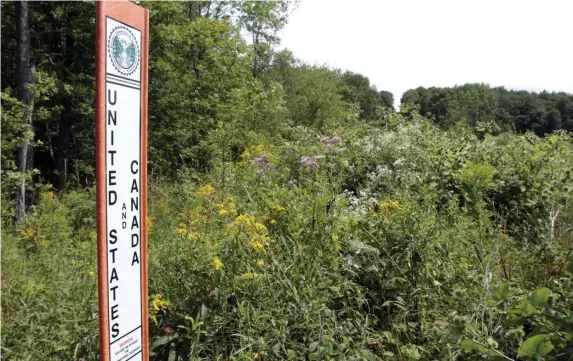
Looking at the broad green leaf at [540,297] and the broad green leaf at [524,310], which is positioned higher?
the broad green leaf at [540,297]

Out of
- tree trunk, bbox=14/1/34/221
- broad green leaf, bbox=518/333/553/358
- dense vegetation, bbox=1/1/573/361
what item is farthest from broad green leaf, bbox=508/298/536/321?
tree trunk, bbox=14/1/34/221

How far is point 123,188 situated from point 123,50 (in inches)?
18.4

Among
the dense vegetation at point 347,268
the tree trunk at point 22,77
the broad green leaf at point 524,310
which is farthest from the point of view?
the tree trunk at point 22,77

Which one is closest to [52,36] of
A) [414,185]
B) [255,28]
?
[255,28]

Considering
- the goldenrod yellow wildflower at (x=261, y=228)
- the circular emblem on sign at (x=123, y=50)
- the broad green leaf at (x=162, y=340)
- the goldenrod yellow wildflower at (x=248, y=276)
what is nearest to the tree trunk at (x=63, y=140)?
the goldenrod yellow wildflower at (x=261, y=228)

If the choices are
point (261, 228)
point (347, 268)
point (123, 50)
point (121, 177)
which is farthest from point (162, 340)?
point (123, 50)

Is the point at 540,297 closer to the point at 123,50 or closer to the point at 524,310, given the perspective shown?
the point at 524,310

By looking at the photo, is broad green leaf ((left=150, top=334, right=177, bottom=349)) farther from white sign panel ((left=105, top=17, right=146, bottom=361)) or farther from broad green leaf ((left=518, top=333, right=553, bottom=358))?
broad green leaf ((left=518, top=333, right=553, bottom=358))

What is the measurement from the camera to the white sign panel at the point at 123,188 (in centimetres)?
139

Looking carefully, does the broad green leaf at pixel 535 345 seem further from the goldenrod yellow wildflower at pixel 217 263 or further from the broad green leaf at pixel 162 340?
the broad green leaf at pixel 162 340

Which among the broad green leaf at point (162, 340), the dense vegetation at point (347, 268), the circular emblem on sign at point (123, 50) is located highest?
the circular emblem on sign at point (123, 50)

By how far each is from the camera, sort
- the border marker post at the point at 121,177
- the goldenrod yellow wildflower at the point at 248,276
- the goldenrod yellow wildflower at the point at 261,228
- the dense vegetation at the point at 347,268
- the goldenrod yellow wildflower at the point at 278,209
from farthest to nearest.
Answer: the goldenrod yellow wildflower at the point at 278,209 → the goldenrod yellow wildflower at the point at 261,228 → the goldenrod yellow wildflower at the point at 248,276 → the dense vegetation at the point at 347,268 → the border marker post at the point at 121,177

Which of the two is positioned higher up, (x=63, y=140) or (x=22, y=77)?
(x=22, y=77)

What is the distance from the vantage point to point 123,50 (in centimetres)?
146
